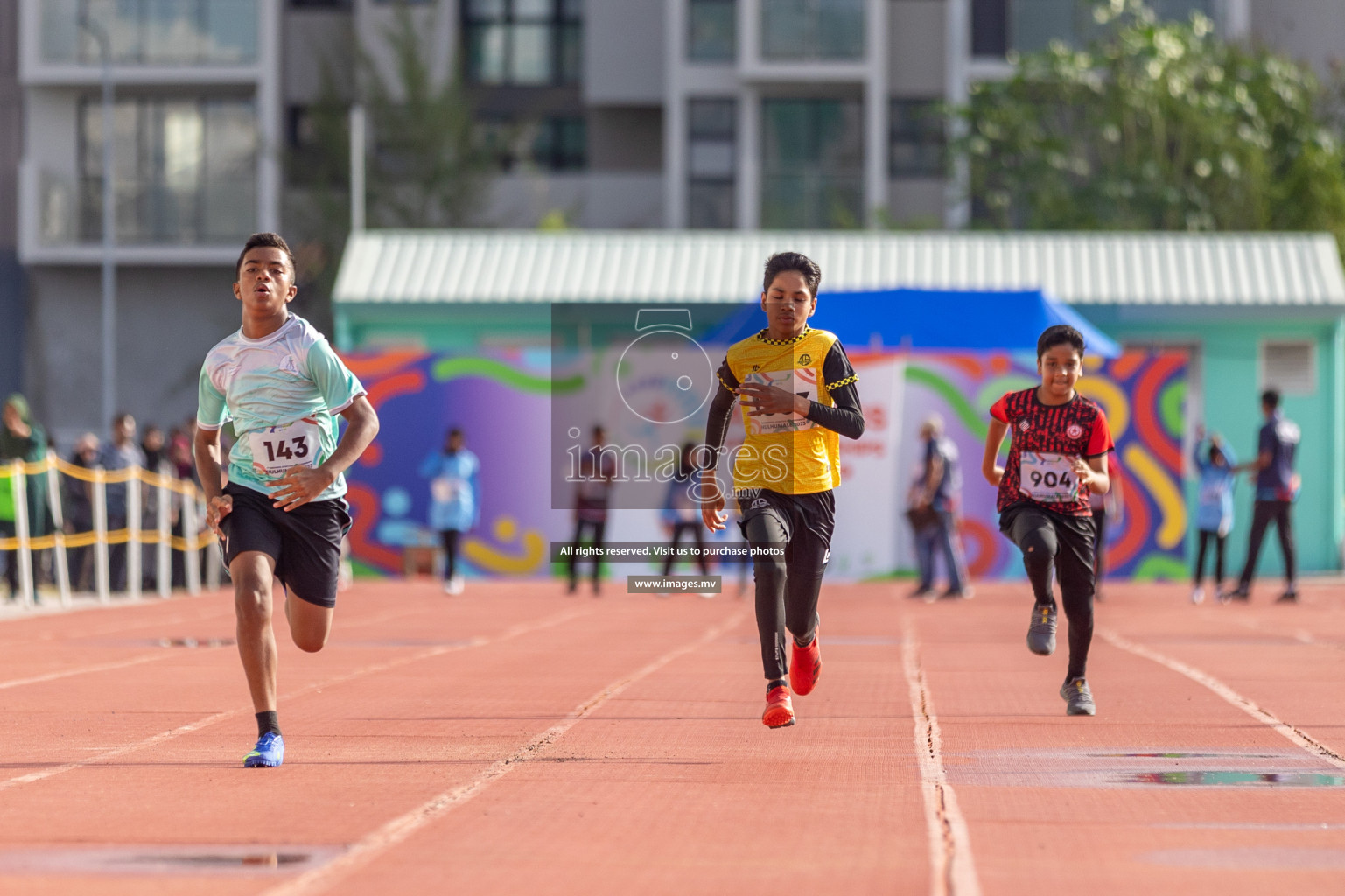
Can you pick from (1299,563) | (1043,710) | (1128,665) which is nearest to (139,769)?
(1043,710)

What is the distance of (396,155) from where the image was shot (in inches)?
1690

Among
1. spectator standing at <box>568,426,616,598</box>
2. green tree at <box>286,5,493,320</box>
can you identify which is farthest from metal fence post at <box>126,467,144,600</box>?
green tree at <box>286,5,493,320</box>

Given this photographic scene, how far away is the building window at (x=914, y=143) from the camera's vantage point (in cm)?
4462

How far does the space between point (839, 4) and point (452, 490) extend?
78.5 feet

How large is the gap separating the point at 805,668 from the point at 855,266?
62.4 feet

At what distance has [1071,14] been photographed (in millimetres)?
43031

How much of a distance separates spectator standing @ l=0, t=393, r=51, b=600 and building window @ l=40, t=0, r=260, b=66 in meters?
23.6

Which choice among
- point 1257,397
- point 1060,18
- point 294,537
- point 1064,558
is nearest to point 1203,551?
point 1257,397

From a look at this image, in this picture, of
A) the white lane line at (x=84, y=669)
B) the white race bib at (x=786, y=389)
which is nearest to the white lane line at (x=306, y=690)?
the white lane line at (x=84, y=669)

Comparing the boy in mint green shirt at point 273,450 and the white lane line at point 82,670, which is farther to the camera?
the white lane line at point 82,670

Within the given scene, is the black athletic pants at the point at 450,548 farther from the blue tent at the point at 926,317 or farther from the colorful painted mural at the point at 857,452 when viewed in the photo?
the blue tent at the point at 926,317

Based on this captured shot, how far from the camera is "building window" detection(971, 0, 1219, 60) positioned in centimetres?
4278

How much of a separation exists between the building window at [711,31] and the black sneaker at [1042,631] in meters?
35.1

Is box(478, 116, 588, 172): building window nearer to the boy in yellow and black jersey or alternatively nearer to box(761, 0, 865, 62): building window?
box(761, 0, 865, 62): building window
